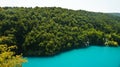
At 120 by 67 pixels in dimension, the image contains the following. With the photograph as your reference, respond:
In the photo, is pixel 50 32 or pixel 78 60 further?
pixel 50 32

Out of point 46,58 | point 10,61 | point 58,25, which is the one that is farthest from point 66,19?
point 10,61

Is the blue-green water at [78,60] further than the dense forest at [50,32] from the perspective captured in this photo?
No

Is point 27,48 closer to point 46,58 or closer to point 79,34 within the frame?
point 46,58

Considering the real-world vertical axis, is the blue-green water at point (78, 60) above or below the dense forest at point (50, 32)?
below

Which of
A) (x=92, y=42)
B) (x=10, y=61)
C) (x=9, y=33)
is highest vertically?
(x=10, y=61)

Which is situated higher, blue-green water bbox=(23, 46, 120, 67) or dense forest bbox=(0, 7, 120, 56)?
dense forest bbox=(0, 7, 120, 56)
